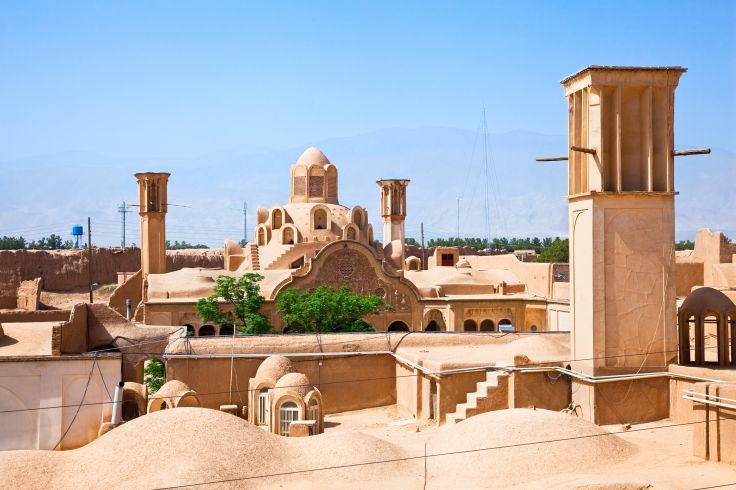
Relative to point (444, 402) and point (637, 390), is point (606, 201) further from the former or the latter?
point (444, 402)

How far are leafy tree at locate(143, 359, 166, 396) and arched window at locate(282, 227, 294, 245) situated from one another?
55.0 ft

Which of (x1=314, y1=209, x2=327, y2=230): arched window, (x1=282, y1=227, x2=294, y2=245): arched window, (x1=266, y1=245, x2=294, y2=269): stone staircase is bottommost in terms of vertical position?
(x1=266, y1=245, x2=294, y2=269): stone staircase

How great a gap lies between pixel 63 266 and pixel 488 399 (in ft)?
185

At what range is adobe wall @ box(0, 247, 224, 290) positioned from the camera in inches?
2613

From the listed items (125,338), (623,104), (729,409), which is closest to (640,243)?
(623,104)

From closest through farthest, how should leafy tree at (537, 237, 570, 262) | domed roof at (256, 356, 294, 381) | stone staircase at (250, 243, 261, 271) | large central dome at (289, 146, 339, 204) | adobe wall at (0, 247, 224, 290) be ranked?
domed roof at (256, 356, 294, 381) < stone staircase at (250, 243, 261, 271) < large central dome at (289, 146, 339, 204) < adobe wall at (0, 247, 224, 290) < leafy tree at (537, 237, 570, 262)

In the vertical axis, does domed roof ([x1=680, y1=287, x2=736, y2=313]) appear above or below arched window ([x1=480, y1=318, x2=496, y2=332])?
above

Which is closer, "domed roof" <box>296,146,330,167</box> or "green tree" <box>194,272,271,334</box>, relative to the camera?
"green tree" <box>194,272,271,334</box>

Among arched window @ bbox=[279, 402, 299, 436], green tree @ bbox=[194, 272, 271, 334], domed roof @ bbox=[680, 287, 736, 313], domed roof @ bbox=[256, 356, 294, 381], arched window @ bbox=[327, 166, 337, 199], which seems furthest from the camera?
arched window @ bbox=[327, 166, 337, 199]

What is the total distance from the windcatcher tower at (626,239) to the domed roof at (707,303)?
116 cm

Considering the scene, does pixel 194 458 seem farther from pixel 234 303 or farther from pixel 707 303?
pixel 234 303

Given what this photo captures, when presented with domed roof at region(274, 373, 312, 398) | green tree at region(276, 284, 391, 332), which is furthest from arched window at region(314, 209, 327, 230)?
domed roof at region(274, 373, 312, 398)

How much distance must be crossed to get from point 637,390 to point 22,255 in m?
58.1

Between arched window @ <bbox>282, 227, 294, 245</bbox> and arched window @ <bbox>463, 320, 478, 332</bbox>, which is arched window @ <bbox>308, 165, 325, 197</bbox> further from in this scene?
arched window @ <bbox>463, 320, 478, 332</bbox>
